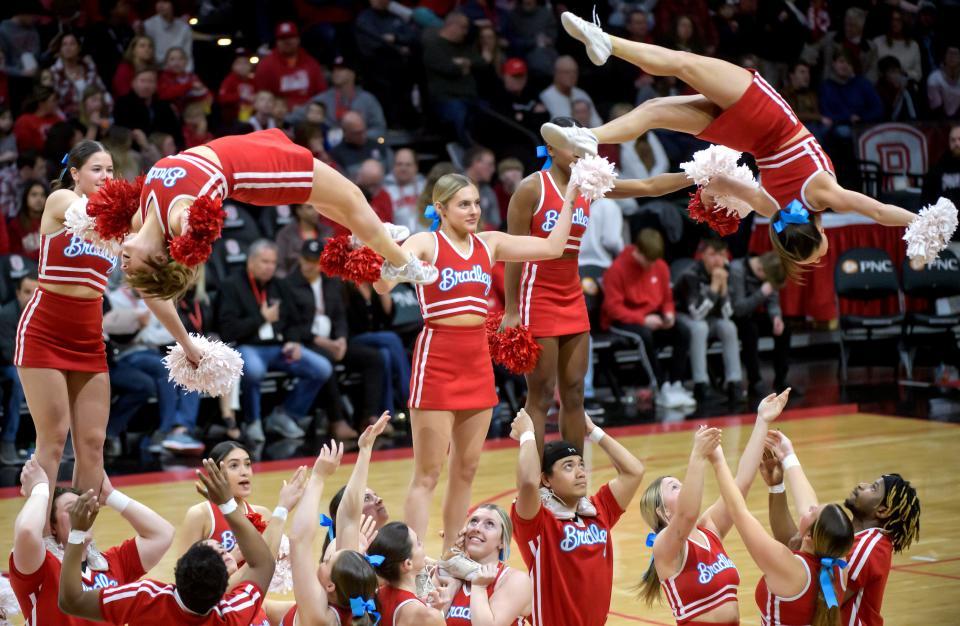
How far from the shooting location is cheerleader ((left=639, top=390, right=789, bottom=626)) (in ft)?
18.6

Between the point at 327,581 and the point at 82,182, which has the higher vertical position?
the point at 82,182

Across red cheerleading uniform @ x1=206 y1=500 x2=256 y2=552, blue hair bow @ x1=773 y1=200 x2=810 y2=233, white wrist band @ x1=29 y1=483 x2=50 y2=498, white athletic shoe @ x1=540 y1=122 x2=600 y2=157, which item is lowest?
red cheerleading uniform @ x1=206 y1=500 x2=256 y2=552

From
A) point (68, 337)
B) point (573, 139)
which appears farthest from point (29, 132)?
point (573, 139)

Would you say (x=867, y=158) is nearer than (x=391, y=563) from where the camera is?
No

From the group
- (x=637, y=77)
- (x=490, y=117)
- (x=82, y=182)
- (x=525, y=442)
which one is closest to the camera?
(x=525, y=442)

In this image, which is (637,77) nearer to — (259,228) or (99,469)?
(259,228)

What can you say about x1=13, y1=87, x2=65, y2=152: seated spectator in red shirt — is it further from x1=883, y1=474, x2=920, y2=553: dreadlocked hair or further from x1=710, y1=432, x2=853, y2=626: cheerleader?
x1=883, y1=474, x2=920, y2=553: dreadlocked hair

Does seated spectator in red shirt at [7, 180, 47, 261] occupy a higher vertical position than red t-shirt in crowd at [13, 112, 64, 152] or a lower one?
lower

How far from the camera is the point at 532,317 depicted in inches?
299

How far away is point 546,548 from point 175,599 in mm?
1674

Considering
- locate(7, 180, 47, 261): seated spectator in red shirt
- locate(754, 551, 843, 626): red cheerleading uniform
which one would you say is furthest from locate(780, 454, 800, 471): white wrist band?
locate(7, 180, 47, 261): seated spectator in red shirt

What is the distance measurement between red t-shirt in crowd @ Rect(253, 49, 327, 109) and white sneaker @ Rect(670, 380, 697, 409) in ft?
15.0

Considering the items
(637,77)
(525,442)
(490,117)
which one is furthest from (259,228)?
(525,442)

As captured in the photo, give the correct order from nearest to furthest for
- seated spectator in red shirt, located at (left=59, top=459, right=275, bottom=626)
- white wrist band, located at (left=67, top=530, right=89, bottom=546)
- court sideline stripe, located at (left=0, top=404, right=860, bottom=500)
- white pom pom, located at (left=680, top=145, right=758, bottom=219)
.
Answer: seated spectator in red shirt, located at (left=59, top=459, right=275, bottom=626) → white wrist band, located at (left=67, top=530, right=89, bottom=546) → white pom pom, located at (left=680, top=145, right=758, bottom=219) → court sideline stripe, located at (left=0, top=404, right=860, bottom=500)
